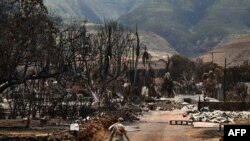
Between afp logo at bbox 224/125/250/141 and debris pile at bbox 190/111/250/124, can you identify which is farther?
debris pile at bbox 190/111/250/124

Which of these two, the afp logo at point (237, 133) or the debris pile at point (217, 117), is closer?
the afp logo at point (237, 133)

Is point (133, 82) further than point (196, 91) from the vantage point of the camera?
No

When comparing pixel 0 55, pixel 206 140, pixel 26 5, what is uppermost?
pixel 26 5

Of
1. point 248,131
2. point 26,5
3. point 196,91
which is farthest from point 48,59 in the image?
point 196,91

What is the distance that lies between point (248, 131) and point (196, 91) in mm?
106994

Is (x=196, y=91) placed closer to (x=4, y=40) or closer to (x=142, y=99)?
(x=142, y=99)

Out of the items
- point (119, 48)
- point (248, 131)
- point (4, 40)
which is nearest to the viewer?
point (248, 131)

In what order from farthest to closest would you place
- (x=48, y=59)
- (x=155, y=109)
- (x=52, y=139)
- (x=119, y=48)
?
(x=119, y=48) → (x=155, y=109) → (x=48, y=59) → (x=52, y=139)

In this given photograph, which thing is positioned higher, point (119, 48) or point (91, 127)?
point (119, 48)

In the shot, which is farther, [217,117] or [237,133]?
[217,117]

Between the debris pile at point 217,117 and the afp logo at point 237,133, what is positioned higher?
the afp logo at point 237,133

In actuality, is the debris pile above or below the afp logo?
below

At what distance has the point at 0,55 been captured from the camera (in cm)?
3656

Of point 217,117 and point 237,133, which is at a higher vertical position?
point 237,133
